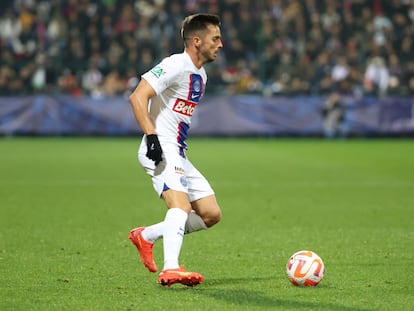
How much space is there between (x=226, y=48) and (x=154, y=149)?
20962 millimetres

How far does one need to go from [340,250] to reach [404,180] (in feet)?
24.3

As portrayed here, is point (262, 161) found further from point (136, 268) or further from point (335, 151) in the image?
point (136, 268)

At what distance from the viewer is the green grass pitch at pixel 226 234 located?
247 inches

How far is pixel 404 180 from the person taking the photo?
1552 centimetres

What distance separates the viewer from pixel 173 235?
6.58 meters

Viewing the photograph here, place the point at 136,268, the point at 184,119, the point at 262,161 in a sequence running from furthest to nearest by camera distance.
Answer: the point at 262,161 → the point at 136,268 → the point at 184,119

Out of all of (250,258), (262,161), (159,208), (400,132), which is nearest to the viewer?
(250,258)

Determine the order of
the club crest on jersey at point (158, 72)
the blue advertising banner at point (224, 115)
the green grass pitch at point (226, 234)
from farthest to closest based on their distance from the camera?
the blue advertising banner at point (224, 115), the club crest on jersey at point (158, 72), the green grass pitch at point (226, 234)

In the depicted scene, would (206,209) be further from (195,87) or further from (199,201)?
(195,87)

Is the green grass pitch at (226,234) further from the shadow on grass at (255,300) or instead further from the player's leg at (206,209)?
the player's leg at (206,209)

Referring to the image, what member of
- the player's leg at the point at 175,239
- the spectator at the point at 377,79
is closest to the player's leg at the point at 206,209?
the player's leg at the point at 175,239

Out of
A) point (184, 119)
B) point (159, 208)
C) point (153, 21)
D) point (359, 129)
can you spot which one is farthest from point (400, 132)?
point (184, 119)

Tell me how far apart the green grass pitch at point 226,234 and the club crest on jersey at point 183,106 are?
4.29 ft

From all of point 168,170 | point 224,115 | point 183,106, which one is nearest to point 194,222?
point 168,170
